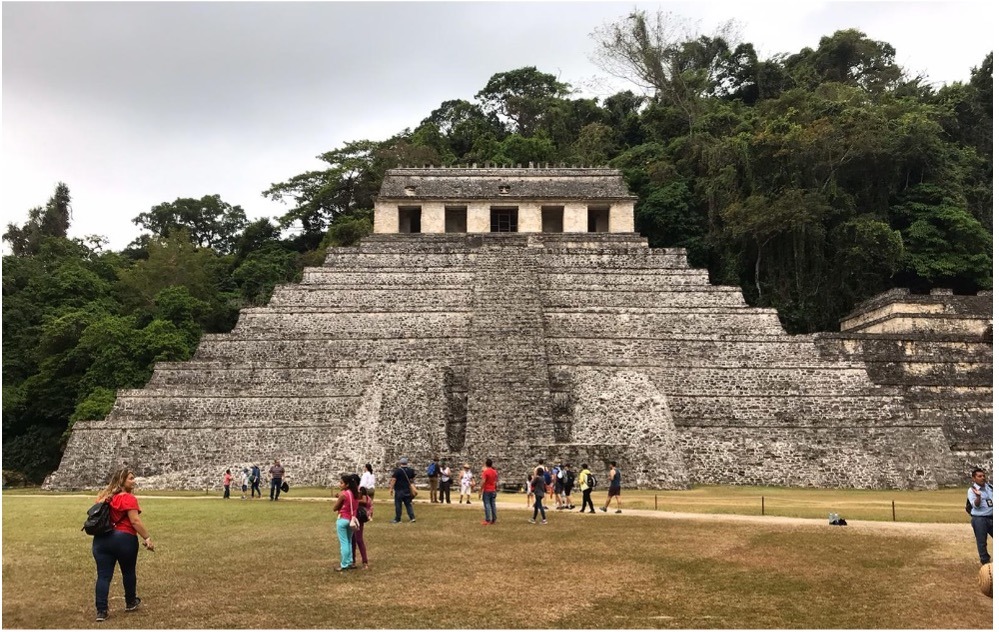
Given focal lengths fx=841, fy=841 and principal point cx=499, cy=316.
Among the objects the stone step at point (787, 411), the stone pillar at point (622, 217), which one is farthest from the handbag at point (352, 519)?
the stone pillar at point (622, 217)

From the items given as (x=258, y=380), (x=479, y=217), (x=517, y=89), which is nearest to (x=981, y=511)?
(x=258, y=380)

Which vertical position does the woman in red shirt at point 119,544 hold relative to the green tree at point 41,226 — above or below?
below

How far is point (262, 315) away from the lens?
2711cm

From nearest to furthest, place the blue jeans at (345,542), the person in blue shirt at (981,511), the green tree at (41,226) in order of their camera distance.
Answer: the person in blue shirt at (981,511) → the blue jeans at (345,542) → the green tree at (41,226)

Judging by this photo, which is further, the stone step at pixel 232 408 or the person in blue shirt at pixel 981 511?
the stone step at pixel 232 408

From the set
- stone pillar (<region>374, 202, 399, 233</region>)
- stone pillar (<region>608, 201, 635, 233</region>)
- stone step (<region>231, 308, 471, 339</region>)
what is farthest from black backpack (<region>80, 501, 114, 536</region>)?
stone pillar (<region>608, 201, 635, 233</region>)

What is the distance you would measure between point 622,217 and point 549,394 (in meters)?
16.7

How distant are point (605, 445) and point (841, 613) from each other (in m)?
11.6

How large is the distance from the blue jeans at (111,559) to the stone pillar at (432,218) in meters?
29.7

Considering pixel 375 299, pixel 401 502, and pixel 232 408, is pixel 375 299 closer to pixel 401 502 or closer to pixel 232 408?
pixel 232 408

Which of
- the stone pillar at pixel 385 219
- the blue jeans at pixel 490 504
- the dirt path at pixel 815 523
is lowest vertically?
the dirt path at pixel 815 523

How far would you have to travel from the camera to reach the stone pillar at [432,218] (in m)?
36.8

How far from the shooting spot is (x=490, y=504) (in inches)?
535

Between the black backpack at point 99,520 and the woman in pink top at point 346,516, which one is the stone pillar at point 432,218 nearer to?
the woman in pink top at point 346,516
